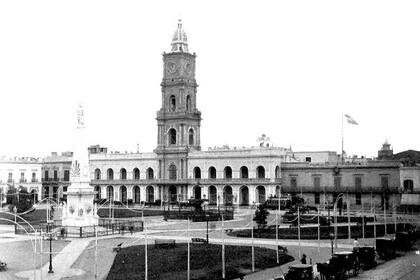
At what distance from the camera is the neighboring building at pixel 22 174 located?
102 metres

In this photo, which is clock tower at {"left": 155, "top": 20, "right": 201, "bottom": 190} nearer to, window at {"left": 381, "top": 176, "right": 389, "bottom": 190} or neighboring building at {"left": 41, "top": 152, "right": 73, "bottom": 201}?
neighboring building at {"left": 41, "top": 152, "right": 73, "bottom": 201}

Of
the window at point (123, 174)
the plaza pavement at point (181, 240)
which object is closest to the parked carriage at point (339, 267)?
the plaza pavement at point (181, 240)

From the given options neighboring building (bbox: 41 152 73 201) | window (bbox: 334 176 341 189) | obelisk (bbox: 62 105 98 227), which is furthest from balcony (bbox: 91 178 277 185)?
obelisk (bbox: 62 105 98 227)

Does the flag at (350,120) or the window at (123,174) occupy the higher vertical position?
the flag at (350,120)

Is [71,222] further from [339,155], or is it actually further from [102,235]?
[339,155]

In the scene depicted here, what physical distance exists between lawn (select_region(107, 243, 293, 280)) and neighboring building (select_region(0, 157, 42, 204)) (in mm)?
67040

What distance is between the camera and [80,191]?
5000 centimetres

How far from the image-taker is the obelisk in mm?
49938

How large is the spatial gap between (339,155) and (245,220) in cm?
4443

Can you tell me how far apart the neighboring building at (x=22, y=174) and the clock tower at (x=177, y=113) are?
23367 mm

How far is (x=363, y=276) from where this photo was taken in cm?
2891

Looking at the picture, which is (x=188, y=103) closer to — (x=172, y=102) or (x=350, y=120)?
(x=172, y=102)

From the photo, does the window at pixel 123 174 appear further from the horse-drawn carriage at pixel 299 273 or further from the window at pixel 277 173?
the horse-drawn carriage at pixel 299 273

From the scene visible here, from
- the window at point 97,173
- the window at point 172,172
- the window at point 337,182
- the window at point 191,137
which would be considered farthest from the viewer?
the window at point 97,173
